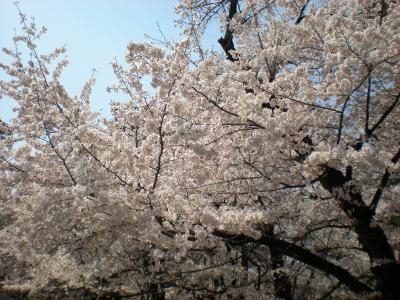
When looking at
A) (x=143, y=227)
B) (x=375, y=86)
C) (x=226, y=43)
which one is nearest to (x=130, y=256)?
(x=143, y=227)

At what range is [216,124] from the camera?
4832 millimetres

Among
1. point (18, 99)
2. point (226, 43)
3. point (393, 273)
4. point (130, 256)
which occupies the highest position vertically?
point (226, 43)

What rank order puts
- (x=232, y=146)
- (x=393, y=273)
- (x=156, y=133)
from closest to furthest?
(x=393, y=273) < (x=156, y=133) < (x=232, y=146)

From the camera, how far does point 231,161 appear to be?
575cm

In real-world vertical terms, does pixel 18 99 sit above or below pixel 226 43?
below

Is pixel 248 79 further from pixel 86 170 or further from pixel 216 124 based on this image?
pixel 86 170

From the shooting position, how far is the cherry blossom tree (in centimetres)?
413

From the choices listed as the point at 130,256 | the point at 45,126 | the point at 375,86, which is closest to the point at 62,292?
the point at 130,256

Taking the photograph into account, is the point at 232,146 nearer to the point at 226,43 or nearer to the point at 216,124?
the point at 216,124

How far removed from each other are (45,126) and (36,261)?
301 centimetres

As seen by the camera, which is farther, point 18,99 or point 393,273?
point 18,99

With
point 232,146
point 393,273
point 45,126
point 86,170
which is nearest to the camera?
point 393,273

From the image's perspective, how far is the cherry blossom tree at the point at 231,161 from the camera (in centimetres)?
413

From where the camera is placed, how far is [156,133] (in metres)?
4.67
